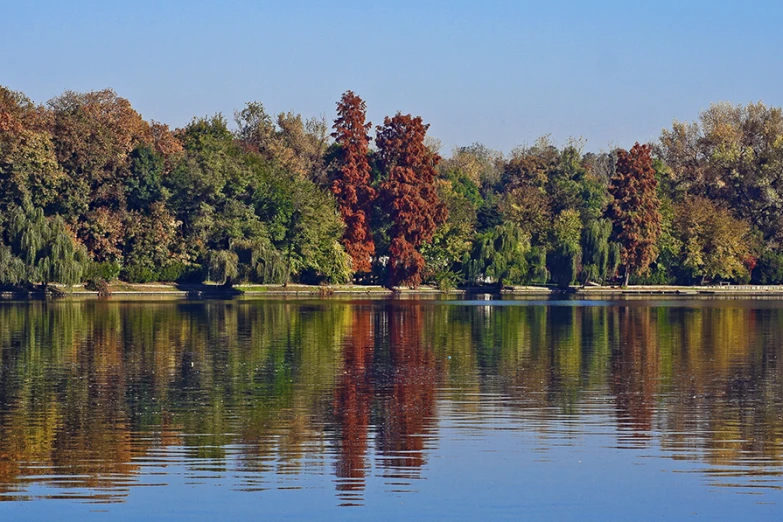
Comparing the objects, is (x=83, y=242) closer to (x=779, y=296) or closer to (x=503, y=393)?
(x=779, y=296)

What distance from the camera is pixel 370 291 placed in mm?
89750

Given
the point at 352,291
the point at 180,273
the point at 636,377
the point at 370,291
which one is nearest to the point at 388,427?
the point at 636,377

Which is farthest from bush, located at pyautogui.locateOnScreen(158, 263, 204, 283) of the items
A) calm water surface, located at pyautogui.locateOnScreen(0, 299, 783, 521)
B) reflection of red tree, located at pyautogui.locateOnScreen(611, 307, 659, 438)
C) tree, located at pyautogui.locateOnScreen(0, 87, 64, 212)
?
calm water surface, located at pyautogui.locateOnScreen(0, 299, 783, 521)

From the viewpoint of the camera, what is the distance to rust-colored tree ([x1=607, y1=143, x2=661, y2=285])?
95.4m

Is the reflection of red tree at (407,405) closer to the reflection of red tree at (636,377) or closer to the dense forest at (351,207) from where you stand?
the reflection of red tree at (636,377)

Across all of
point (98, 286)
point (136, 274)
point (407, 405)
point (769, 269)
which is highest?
point (769, 269)

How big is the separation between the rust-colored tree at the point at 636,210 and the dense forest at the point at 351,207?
151mm

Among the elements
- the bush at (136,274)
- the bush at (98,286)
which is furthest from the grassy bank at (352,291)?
the bush at (136,274)

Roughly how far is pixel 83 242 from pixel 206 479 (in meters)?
68.2

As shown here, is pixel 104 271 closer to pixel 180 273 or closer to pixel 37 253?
pixel 180 273

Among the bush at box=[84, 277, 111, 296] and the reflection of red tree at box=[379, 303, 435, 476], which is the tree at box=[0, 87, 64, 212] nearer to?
the bush at box=[84, 277, 111, 296]

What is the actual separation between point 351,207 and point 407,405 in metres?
67.8

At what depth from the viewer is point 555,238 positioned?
9762cm

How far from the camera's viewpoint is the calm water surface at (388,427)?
50.5 ft
